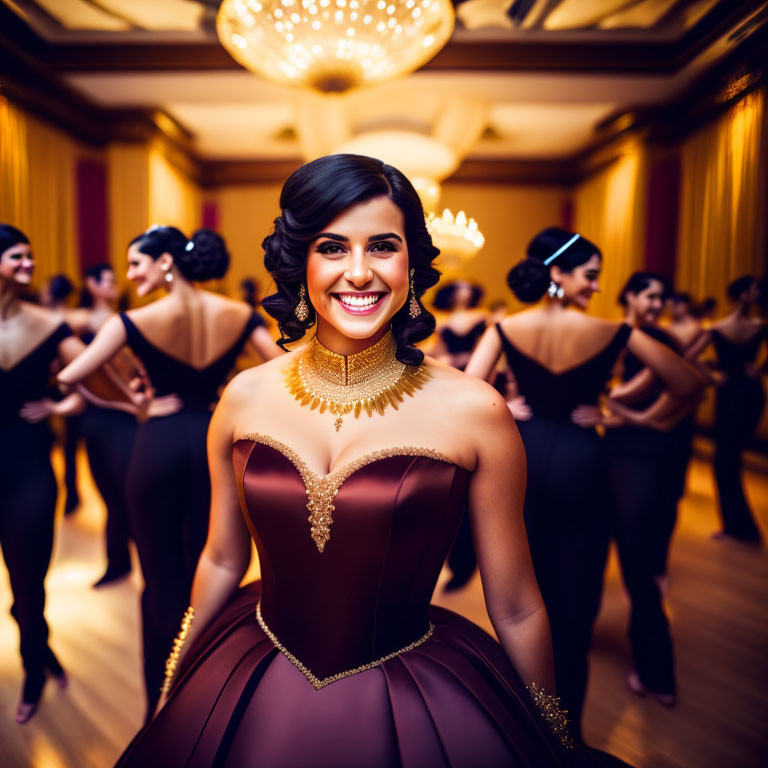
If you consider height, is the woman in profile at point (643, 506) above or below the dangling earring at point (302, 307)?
below

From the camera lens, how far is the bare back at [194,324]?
192 centimetres

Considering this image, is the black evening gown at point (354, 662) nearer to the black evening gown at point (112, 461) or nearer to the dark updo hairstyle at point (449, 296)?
the black evening gown at point (112, 461)

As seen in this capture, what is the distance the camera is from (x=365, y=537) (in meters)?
0.94

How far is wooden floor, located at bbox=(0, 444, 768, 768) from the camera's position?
1824 mm

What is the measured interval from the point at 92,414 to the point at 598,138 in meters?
2.92

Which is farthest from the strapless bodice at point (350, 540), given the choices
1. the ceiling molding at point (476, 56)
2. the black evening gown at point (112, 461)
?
the ceiling molding at point (476, 56)

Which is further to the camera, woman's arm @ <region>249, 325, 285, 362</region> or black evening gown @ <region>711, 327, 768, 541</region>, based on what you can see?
black evening gown @ <region>711, 327, 768, 541</region>

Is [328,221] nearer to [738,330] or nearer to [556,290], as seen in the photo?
[556,290]

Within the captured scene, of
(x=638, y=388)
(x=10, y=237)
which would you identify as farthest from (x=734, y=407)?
(x=10, y=237)

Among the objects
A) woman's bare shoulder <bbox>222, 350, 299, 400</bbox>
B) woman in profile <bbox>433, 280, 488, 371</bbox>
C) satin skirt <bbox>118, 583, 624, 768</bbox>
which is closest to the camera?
satin skirt <bbox>118, 583, 624, 768</bbox>

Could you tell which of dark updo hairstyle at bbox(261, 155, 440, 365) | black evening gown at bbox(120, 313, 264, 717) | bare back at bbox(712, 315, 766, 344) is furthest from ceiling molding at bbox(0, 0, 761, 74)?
dark updo hairstyle at bbox(261, 155, 440, 365)

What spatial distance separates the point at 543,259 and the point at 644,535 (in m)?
1.26

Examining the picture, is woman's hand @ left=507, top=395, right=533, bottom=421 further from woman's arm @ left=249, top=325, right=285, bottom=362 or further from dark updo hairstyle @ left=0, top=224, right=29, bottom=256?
dark updo hairstyle @ left=0, top=224, right=29, bottom=256

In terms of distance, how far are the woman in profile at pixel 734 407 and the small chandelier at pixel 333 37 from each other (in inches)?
104
